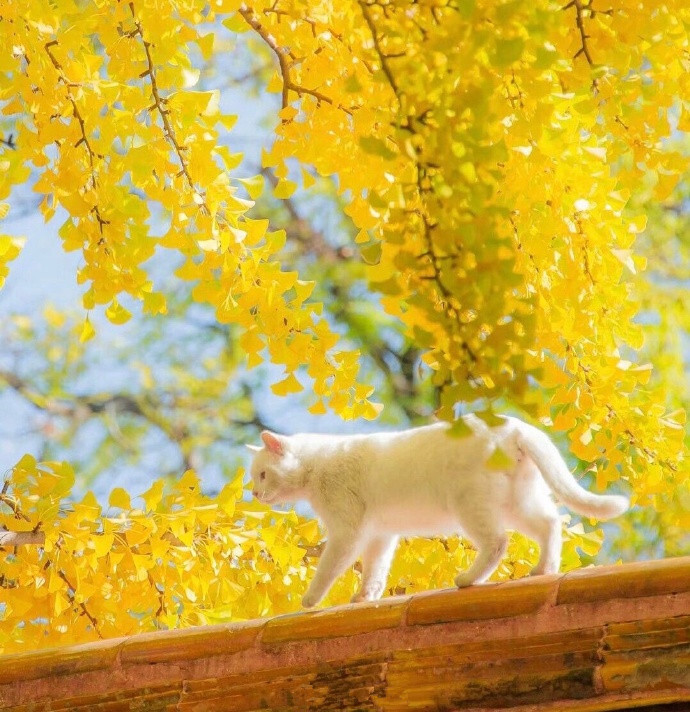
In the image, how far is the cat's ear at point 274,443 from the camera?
7.13ft

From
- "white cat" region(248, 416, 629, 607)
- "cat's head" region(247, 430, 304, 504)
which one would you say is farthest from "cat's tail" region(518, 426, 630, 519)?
"cat's head" region(247, 430, 304, 504)

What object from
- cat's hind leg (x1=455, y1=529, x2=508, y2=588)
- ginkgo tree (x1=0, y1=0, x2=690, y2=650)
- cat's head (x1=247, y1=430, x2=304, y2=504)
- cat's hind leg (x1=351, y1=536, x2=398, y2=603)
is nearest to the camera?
cat's hind leg (x1=455, y1=529, x2=508, y2=588)

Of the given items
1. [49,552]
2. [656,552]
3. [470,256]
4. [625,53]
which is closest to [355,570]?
[49,552]

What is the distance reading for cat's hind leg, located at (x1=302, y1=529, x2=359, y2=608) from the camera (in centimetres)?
193

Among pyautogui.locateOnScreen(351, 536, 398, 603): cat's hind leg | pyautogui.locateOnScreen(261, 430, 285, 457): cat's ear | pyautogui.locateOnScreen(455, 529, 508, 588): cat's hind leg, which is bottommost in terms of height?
pyautogui.locateOnScreen(455, 529, 508, 588): cat's hind leg

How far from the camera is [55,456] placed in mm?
6789

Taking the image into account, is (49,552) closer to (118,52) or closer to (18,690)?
(18,690)

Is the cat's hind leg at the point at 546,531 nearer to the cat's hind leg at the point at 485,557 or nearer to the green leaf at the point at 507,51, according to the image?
the cat's hind leg at the point at 485,557

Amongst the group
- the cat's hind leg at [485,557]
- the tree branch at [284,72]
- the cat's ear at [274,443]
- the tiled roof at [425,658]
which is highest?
the tree branch at [284,72]

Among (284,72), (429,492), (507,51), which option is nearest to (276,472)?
(429,492)

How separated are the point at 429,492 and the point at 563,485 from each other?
0.70ft

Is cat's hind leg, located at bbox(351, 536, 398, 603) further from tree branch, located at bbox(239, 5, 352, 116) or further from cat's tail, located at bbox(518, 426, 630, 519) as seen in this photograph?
tree branch, located at bbox(239, 5, 352, 116)

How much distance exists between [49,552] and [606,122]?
1255 millimetres

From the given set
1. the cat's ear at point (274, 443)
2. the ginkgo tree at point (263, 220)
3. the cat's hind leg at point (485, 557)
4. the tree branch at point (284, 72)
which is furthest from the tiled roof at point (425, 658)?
the tree branch at point (284, 72)
